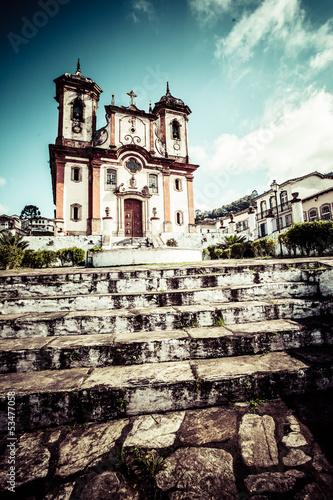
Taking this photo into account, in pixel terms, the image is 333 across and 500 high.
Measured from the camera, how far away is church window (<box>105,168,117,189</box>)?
1823 centimetres

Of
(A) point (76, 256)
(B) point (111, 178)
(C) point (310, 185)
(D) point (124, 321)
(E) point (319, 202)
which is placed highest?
(C) point (310, 185)

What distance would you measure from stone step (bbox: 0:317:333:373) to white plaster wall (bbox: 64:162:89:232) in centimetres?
1575

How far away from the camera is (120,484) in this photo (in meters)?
1.28

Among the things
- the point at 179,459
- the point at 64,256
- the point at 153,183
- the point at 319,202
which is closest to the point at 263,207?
the point at 319,202

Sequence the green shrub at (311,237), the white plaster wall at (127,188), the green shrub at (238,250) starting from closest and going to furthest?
the green shrub at (311,237) < the green shrub at (238,250) < the white plaster wall at (127,188)

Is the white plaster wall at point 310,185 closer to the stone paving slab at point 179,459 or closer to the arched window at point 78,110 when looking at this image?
the arched window at point 78,110

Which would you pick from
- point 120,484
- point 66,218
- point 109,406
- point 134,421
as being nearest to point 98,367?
point 109,406

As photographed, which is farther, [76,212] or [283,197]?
[283,197]

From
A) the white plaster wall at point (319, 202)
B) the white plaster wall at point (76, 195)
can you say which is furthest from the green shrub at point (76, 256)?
the white plaster wall at point (319, 202)

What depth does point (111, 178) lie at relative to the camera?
18422 mm

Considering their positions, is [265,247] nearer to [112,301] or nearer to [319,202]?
[112,301]

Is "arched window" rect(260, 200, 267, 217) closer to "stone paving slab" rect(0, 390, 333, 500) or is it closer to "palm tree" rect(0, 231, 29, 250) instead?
"palm tree" rect(0, 231, 29, 250)

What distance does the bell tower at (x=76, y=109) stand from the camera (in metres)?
18.5

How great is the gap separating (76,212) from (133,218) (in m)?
4.40
